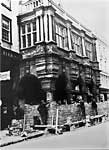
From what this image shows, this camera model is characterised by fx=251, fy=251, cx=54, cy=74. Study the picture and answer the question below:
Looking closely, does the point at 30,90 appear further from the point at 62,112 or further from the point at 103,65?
the point at 103,65

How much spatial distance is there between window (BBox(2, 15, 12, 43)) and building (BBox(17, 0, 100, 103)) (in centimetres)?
11

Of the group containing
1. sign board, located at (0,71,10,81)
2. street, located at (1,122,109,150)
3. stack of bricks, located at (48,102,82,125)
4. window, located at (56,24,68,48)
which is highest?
window, located at (56,24,68,48)

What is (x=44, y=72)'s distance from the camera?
98.3 inches

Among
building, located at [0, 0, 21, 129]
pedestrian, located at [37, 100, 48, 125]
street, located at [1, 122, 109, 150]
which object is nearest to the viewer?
street, located at [1, 122, 109, 150]

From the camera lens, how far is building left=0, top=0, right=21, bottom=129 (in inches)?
99.9

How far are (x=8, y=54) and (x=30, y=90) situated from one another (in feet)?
1.43

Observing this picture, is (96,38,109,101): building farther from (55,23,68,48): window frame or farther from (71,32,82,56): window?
(55,23,68,48): window frame

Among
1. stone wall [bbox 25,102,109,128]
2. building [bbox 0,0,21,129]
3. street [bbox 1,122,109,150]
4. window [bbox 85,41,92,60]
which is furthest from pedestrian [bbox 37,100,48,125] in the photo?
window [bbox 85,41,92,60]

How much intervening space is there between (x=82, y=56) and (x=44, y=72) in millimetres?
470

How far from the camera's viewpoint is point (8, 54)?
8.46 ft

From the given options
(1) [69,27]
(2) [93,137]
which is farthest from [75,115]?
(1) [69,27]

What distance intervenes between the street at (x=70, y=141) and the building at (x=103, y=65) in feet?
1.21

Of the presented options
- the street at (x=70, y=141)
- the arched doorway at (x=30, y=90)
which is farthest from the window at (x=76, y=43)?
the street at (x=70, y=141)

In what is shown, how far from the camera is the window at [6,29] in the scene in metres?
2.55
